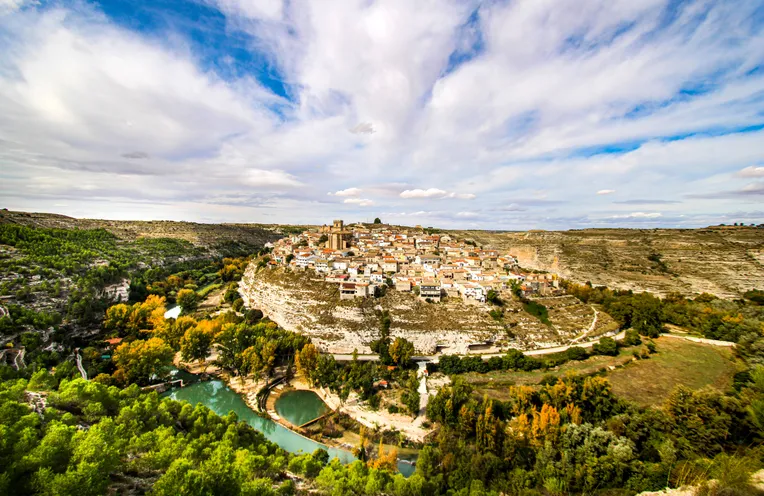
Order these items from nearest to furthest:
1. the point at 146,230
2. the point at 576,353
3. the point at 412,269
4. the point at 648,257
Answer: the point at 576,353 → the point at 412,269 → the point at 648,257 → the point at 146,230

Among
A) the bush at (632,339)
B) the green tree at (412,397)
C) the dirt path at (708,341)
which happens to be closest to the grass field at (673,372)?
the dirt path at (708,341)

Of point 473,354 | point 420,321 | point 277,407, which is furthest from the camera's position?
point 420,321

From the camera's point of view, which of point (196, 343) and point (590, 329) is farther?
point (590, 329)

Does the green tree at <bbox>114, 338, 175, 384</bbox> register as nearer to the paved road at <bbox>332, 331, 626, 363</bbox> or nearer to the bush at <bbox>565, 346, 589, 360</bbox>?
the paved road at <bbox>332, 331, 626, 363</bbox>

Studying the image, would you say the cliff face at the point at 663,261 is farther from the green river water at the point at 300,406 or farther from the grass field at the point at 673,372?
the green river water at the point at 300,406

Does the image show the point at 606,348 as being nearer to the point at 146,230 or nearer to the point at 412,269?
the point at 412,269

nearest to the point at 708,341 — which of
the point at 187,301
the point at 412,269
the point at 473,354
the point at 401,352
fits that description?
the point at 473,354

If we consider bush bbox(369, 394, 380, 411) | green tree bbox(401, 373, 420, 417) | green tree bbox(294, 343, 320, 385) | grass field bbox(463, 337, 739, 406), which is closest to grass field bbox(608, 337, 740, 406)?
grass field bbox(463, 337, 739, 406)
